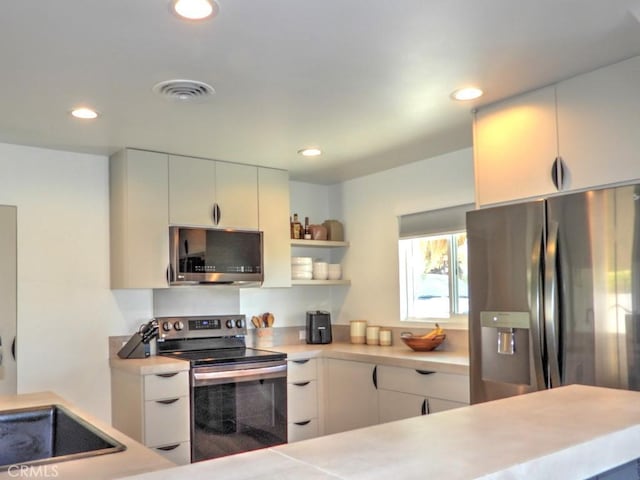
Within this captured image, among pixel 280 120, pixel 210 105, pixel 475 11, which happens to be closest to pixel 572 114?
pixel 475 11

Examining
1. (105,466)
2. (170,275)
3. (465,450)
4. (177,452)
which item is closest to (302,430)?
(177,452)

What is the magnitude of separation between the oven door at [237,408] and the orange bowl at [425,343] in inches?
33.5

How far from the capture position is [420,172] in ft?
13.5

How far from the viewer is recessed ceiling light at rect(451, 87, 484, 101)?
263 cm

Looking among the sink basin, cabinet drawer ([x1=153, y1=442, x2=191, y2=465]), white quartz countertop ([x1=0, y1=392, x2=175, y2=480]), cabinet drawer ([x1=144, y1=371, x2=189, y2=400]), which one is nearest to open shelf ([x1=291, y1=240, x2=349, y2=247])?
cabinet drawer ([x1=144, y1=371, x2=189, y2=400])

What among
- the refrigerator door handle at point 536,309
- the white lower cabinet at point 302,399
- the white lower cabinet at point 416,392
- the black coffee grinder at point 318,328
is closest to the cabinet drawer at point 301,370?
the white lower cabinet at point 302,399

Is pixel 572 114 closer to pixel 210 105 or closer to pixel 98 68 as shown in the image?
pixel 210 105

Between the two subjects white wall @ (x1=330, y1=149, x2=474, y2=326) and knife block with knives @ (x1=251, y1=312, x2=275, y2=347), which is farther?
knife block with knives @ (x1=251, y1=312, x2=275, y2=347)

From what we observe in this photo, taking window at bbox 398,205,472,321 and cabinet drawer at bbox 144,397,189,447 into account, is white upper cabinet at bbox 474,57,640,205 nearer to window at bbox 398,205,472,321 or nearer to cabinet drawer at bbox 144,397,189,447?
window at bbox 398,205,472,321

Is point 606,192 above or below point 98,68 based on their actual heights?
below

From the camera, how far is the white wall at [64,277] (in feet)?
11.4

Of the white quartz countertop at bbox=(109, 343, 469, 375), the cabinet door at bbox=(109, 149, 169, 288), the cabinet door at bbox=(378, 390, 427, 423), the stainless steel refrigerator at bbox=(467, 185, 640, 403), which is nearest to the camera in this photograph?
the stainless steel refrigerator at bbox=(467, 185, 640, 403)

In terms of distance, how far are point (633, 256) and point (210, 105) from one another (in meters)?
1.93

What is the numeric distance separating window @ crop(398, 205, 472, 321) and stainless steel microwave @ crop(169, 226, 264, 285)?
108 centimetres
